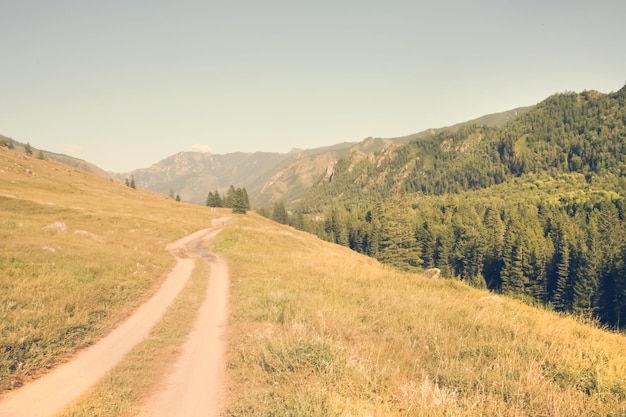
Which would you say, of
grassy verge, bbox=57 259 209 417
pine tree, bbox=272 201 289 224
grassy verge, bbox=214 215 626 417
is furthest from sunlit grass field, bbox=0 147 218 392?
pine tree, bbox=272 201 289 224

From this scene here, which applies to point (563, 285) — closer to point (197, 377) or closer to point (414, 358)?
point (414, 358)

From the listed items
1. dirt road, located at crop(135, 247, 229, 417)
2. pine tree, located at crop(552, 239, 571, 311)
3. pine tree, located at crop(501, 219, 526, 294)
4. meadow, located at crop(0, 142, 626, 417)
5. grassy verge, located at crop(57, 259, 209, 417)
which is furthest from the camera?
pine tree, located at crop(501, 219, 526, 294)

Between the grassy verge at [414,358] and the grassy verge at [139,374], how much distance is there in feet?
6.81

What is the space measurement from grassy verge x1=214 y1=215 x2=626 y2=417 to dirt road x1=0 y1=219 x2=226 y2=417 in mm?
3691

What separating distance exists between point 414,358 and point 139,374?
8.03m

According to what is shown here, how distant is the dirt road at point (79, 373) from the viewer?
8.30m

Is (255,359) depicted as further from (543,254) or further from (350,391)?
(543,254)

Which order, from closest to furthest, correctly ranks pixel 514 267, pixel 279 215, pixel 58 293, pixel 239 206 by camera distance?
pixel 58 293, pixel 514 267, pixel 239 206, pixel 279 215

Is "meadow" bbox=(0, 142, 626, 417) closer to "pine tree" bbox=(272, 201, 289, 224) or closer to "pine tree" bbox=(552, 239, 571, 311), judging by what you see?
"pine tree" bbox=(552, 239, 571, 311)

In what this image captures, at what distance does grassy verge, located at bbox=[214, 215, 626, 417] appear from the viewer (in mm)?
7145

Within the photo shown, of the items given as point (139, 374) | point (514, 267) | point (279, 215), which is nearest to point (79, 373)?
point (139, 374)

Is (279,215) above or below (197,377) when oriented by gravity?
below

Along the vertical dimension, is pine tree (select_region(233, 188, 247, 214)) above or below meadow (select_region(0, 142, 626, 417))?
above

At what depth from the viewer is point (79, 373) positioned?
10.0 m
